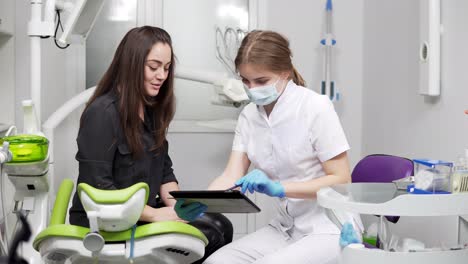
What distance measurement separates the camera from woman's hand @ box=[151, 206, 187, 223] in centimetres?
218

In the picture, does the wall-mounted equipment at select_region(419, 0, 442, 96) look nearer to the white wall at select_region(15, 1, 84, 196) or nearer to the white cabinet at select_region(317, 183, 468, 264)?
the white cabinet at select_region(317, 183, 468, 264)

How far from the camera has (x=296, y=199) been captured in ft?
6.95

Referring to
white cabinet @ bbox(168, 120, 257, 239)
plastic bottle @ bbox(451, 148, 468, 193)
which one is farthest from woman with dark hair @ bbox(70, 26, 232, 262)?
white cabinet @ bbox(168, 120, 257, 239)

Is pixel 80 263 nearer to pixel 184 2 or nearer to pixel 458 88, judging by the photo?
pixel 458 88

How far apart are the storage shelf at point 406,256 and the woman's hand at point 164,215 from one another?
0.78 metres

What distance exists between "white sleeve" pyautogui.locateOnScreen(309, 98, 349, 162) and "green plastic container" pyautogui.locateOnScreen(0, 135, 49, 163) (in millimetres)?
813

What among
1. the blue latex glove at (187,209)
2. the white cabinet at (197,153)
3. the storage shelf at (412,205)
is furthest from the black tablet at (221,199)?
the white cabinet at (197,153)

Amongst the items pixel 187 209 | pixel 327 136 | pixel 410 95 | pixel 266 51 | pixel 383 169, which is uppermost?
pixel 266 51

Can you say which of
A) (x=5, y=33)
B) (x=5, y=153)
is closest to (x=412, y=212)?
(x=5, y=153)

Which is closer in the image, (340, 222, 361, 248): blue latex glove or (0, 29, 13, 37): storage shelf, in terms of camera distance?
(340, 222, 361, 248): blue latex glove

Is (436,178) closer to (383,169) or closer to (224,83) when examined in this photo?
(383,169)

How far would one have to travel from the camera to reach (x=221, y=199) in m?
1.85

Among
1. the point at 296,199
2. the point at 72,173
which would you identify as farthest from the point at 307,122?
the point at 72,173

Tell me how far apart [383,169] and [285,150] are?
14.0 inches
